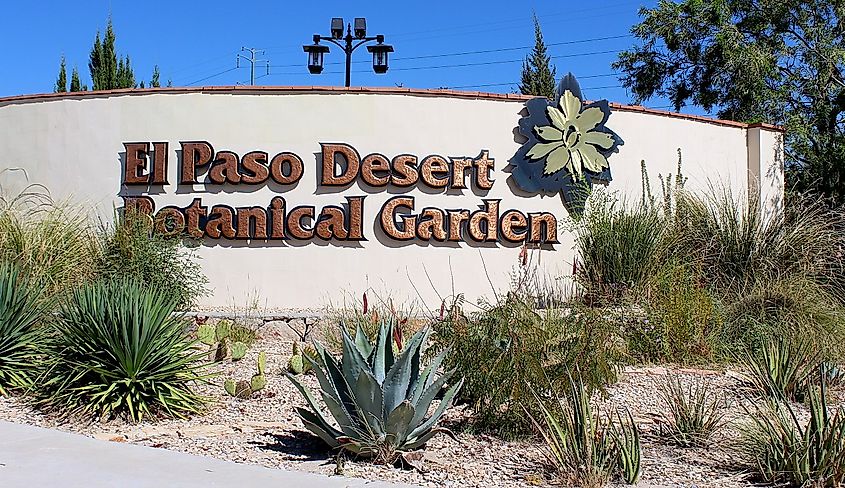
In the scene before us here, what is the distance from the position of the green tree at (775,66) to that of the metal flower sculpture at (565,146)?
667cm

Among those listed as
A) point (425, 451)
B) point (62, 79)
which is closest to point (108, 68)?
point (62, 79)

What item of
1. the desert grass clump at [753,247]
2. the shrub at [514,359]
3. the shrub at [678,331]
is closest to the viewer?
the shrub at [514,359]

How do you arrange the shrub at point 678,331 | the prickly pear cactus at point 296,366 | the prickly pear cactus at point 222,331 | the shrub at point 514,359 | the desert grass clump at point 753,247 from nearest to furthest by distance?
the shrub at point 514,359 → the prickly pear cactus at point 296,366 → the prickly pear cactus at point 222,331 → the shrub at point 678,331 → the desert grass clump at point 753,247

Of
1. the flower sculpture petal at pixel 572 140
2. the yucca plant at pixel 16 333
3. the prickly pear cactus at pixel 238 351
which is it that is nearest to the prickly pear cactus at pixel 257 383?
the prickly pear cactus at pixel 238 351

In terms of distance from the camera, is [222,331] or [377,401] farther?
[222,331]

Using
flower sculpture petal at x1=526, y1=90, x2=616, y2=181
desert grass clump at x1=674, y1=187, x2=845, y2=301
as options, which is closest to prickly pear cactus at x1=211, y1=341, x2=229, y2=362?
flower sculpture petal at x1=526, y1=90, x2=616, y2=181

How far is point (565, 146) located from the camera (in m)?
13.4

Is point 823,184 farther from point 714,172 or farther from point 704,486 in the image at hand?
point 704,486

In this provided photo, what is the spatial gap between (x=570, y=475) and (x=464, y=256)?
7193 millimetres

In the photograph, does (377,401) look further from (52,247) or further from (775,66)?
(775,66)

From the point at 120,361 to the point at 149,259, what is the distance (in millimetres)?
4167

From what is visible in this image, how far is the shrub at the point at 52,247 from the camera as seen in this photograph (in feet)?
37.5

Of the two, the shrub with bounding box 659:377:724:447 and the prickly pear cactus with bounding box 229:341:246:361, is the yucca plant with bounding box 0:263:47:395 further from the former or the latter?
the shrub with bounding box 659:377:724:447

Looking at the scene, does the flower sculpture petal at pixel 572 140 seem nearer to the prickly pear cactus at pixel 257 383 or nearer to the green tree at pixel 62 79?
the prickly pear cactus at pixel 257 383
